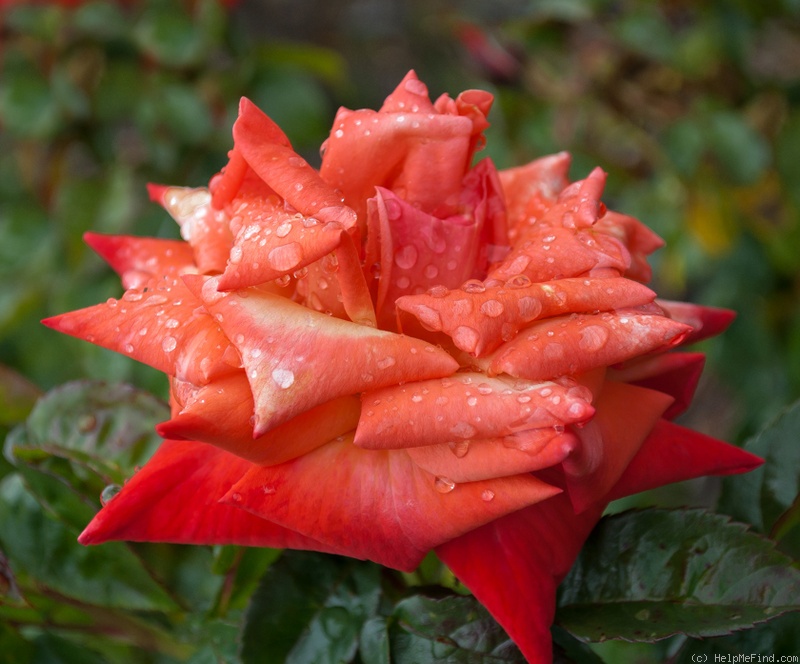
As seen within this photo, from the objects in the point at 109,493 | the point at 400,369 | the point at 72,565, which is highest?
the point at 400,369

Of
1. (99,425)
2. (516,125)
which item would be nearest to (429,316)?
(99,425)

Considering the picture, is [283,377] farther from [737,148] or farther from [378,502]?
[737,148]

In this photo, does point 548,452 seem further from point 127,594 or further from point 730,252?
point 730,252

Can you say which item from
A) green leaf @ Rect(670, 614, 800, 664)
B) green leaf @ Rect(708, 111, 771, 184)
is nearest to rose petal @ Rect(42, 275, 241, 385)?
green leaf @ Rect(670, 614, 800, 664)

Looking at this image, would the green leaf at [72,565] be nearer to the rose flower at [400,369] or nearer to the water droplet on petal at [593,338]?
the rose flower at [400,369]

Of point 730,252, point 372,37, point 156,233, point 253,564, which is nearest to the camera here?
point 253,564

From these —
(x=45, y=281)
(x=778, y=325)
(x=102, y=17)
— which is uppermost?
(x=102, y=17)

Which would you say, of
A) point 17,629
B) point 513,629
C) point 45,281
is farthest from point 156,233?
point 513,629
